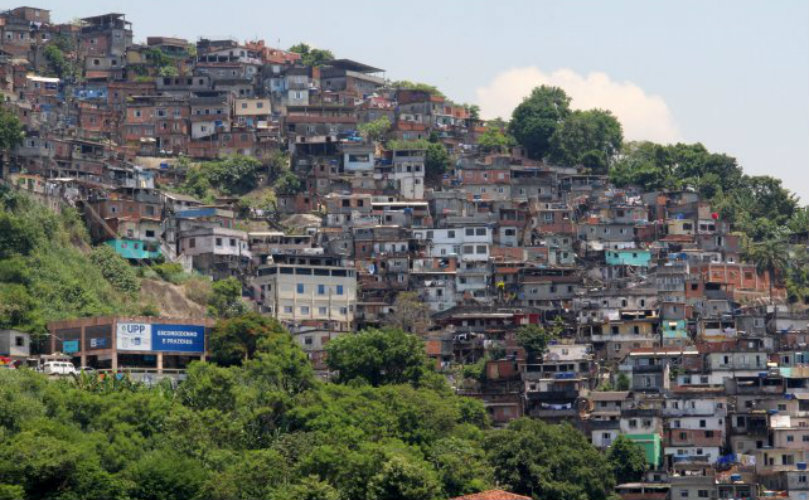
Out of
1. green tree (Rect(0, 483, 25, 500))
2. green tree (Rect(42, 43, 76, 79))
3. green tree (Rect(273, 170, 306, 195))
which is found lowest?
green tree (Rect(0, 483, 25, 500))

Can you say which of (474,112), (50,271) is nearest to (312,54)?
(474,112)

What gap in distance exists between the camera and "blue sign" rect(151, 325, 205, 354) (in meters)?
70.2

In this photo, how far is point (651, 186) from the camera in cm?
9519

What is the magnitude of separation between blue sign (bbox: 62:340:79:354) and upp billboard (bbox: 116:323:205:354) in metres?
1.43

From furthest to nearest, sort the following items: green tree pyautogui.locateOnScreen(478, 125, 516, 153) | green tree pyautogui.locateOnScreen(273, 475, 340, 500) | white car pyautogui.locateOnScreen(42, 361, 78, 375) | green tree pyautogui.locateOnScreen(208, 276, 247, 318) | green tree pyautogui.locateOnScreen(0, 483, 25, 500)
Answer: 1. green tree pyautogui.locateOnScreen(478, 125, 516, 153)
2. green tree pyautogui.locateOnScreen(208, 276, 247, 318)
3. white car pyautogui.locateOnScreen(42, 361, 78, 375)
4. green tree pyautogui.locateOnScreen(273, 475, 340, 500)
5. green tree pyautogui.locateOnScreen(0, 483, 25, 500)

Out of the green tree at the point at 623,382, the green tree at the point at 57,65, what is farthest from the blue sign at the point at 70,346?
the green tree at the point at 57,65

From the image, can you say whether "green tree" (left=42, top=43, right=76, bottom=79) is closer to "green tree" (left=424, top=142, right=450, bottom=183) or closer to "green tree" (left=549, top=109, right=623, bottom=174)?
"green tree" (left=424, top=142, right=450, bottom=183)

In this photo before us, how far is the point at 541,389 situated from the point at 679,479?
24.8 ft

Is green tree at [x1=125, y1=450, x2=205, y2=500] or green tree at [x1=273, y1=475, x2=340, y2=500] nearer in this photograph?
green tree at [x1=125, y1=450, x2=205, y2=500]

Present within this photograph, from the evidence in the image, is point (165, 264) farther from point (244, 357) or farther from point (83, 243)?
point (244, 357)

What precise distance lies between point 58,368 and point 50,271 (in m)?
6.55

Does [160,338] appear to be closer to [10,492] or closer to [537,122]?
[10,492]

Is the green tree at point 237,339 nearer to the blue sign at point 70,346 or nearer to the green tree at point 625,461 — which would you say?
the blue sign at point 70,346

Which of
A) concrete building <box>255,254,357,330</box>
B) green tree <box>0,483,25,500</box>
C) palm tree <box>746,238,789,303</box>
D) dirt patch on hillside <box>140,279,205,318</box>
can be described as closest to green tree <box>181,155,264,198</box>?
concrete building <box>255,254,357,330</box>
